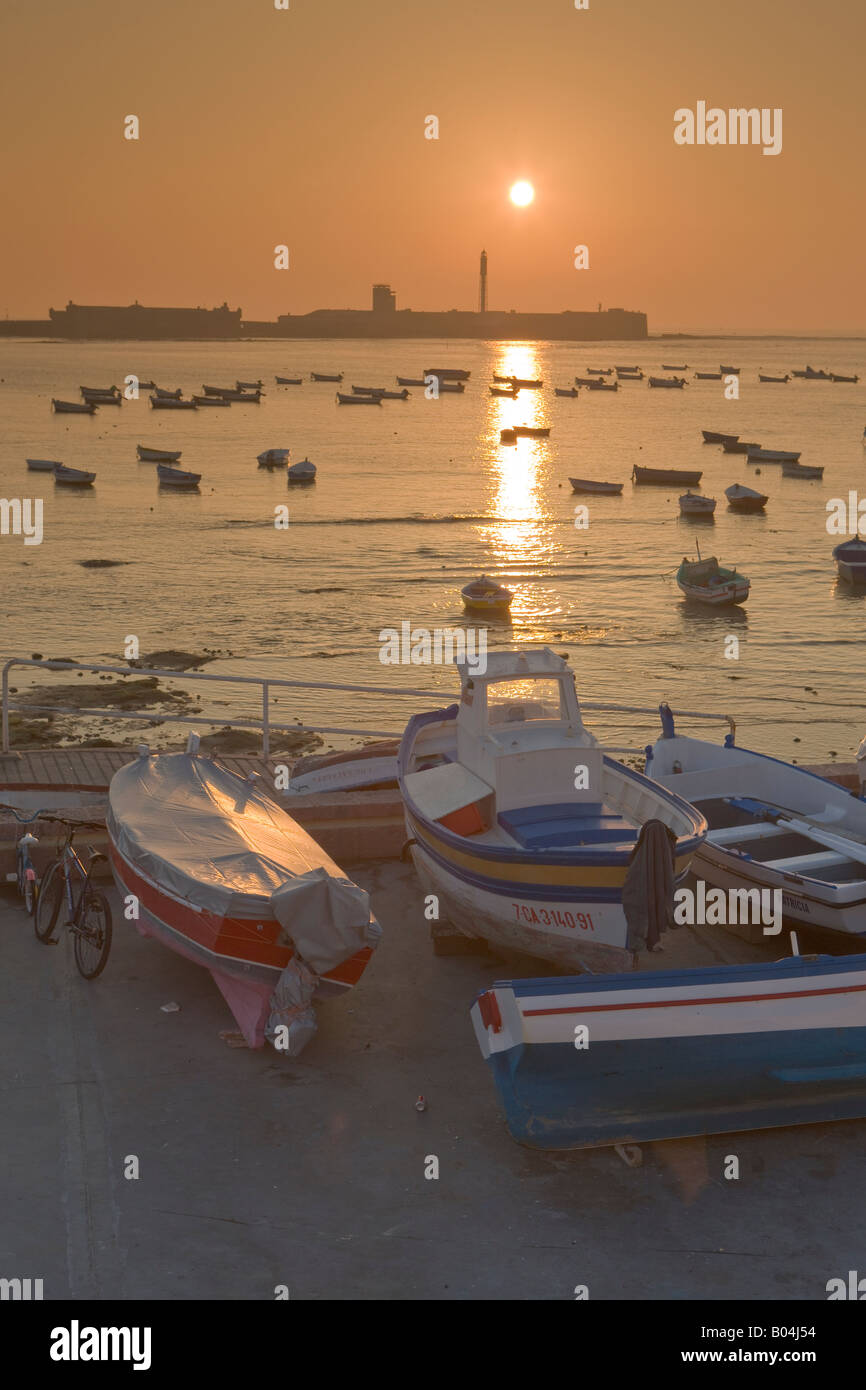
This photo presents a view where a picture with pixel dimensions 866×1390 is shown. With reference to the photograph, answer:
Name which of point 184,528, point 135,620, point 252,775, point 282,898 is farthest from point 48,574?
point 282,898

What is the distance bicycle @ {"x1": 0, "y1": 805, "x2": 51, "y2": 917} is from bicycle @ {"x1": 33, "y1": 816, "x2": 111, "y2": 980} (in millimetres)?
148

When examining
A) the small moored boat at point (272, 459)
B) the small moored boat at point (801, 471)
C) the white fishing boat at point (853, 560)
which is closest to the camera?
the white fishing boat at point (853, 560)

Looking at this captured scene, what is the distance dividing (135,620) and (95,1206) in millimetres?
46902

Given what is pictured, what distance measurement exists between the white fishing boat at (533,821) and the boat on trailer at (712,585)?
4538 centimetres

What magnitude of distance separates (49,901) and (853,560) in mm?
56688

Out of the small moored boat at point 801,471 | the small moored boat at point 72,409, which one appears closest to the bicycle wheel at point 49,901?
the small moored boat at point 801,471

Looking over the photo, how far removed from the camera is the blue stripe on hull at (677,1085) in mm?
9367

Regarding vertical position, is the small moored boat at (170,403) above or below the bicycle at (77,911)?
above

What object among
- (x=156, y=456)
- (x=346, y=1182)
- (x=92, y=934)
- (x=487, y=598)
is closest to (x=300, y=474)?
(x=156, y=456)

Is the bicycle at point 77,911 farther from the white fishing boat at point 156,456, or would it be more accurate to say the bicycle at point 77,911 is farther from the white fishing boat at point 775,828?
the white fishing boat at point 156,456

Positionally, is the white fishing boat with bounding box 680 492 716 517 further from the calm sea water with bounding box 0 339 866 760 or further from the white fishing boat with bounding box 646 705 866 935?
the white fishing boat with bounding box 646 705 866 935
